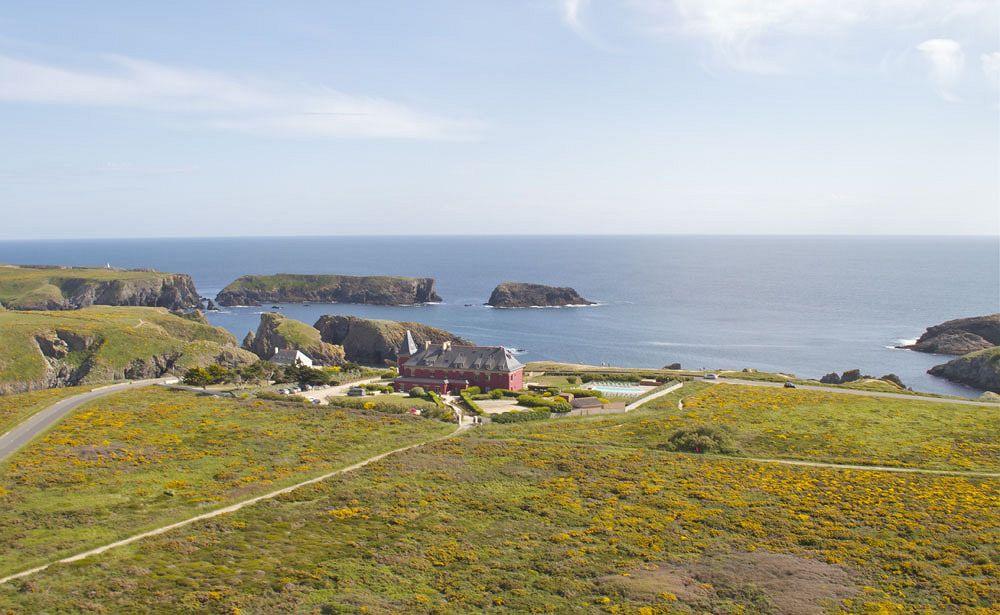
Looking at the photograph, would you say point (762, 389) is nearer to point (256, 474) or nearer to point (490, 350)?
point (490, 350)

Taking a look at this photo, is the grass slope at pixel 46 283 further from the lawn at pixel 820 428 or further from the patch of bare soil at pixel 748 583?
the patch of bare soil at pixel 748 583

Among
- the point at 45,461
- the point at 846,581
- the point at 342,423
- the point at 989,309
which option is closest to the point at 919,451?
the point at 846,581

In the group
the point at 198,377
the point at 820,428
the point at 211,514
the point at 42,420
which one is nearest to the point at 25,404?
the point at 42,420

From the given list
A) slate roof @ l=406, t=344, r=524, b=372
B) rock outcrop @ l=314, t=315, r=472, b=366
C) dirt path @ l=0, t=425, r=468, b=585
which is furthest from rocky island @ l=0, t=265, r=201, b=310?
dirt path @ l=0, t=425, r=468, b=585

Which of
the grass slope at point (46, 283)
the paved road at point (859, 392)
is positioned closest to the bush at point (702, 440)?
the paved road at point (859, 392)

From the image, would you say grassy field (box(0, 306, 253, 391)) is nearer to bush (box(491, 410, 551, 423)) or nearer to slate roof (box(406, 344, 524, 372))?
slate roof (box(406, 344, 524, 372))
